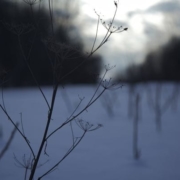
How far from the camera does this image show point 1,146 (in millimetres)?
4781

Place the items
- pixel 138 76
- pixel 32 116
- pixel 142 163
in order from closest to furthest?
pixel 142 163
pixel 32 116
pixel 138 76

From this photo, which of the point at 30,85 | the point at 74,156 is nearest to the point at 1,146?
the point at 74,156

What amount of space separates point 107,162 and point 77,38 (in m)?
16.3

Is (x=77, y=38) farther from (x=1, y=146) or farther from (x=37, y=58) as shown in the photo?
(x=1, y=146)

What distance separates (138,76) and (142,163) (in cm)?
486

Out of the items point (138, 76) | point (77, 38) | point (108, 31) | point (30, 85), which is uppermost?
point (77, 38)

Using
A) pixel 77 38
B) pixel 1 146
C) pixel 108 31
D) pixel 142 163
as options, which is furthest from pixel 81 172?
pixel 77 38

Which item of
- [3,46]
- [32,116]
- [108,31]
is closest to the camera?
[108,31]

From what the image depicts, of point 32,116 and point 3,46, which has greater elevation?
point 3,46

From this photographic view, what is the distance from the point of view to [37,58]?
20.0m

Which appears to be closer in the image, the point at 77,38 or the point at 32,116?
the point at 32,116

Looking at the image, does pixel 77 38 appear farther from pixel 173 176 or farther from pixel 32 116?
pixel 173 176

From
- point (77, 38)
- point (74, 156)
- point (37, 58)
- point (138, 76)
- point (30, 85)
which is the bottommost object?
point (74, 156)

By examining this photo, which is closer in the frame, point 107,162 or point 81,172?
point 81,172
